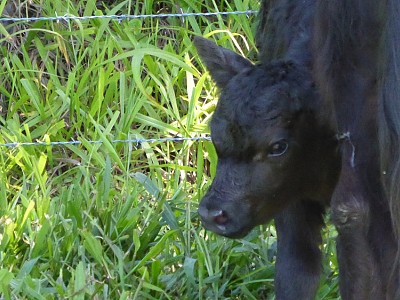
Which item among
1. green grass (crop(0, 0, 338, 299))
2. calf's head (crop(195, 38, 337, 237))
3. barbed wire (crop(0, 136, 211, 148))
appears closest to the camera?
calf's head (crop(195, 38, 337, 237))

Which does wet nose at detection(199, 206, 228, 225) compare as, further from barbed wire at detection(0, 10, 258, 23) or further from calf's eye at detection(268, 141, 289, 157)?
barbed wire at detection(0, 10, 258, 23)

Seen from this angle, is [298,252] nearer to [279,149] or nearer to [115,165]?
[279,149]


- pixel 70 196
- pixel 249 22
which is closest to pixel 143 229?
pixel 70 196

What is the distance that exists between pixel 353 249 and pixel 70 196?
1.80 meters

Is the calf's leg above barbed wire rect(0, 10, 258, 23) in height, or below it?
below

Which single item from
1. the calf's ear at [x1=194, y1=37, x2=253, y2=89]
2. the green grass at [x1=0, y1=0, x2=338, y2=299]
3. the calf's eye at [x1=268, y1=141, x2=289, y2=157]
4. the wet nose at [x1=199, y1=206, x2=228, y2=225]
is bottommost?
the green grass at [x1=0, y1=0, x2=338, y2=299]

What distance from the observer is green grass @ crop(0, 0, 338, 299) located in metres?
4.82

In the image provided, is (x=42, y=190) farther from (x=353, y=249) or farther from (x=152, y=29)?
(x=353, y=249)

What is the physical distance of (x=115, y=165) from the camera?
19.6 ft

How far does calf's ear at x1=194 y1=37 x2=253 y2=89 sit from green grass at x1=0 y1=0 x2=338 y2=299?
0.85 meters

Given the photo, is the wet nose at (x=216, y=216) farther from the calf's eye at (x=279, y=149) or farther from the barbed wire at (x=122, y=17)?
the barbed wire at (x=122, y=17)

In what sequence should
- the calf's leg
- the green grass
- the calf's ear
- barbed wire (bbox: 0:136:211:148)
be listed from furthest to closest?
barbed wire (bbox: 0:136:211:148) → the green grass → the calf's leg → the calf's ear

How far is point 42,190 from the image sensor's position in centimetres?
540

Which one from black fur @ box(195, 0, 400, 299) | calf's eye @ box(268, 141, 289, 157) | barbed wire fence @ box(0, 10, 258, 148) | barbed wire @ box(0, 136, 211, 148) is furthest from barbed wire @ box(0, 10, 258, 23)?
calf's eye @ box(268, 141, 289, 157)
